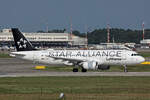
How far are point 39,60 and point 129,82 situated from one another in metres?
22.3

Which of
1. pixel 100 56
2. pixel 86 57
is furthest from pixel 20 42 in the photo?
pixel 100 56

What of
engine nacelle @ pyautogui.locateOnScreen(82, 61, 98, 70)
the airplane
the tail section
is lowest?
Result: engine nacelle @ pyautogui.locateOnScreen(82, 61, 98, 70)

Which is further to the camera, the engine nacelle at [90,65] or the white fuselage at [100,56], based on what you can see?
the white fuselage at [100,56]

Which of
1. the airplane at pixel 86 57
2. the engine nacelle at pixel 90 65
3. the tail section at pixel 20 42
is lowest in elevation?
the engine nacelle at pixel 90 65

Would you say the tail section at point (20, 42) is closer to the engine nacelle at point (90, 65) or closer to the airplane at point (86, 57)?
the airplane at point (86, 57)

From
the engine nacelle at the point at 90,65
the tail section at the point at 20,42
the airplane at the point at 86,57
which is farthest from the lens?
the tail section at the point at 20,42

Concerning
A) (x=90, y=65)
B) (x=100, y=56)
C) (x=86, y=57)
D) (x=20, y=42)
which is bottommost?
(x=90, y=65)

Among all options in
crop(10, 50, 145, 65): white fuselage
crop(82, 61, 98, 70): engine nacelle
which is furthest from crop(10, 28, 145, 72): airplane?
crop(82, 61, 98, 70): engine nacelle

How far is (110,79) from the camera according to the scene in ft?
164

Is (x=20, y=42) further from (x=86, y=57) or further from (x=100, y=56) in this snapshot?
(x=100, y=56)

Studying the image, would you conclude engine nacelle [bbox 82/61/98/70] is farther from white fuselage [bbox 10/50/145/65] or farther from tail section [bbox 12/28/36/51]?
tail section [bbox 12/28/36/51]

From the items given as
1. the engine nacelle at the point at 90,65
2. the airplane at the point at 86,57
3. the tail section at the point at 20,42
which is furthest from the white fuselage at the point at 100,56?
the engine nacelle at the point at 90,65

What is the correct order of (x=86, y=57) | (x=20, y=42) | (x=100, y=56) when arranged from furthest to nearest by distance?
1. (x=20, y=42)
2. (x=86, y=57)
3. (x=100, y=56)

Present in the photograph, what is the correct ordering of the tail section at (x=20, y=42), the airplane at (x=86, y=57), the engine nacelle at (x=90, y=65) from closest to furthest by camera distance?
the engine nacelle at (x=90, y=65) < the airplane at (x=86, y=57) < the tail section at (x=20, y=42)
